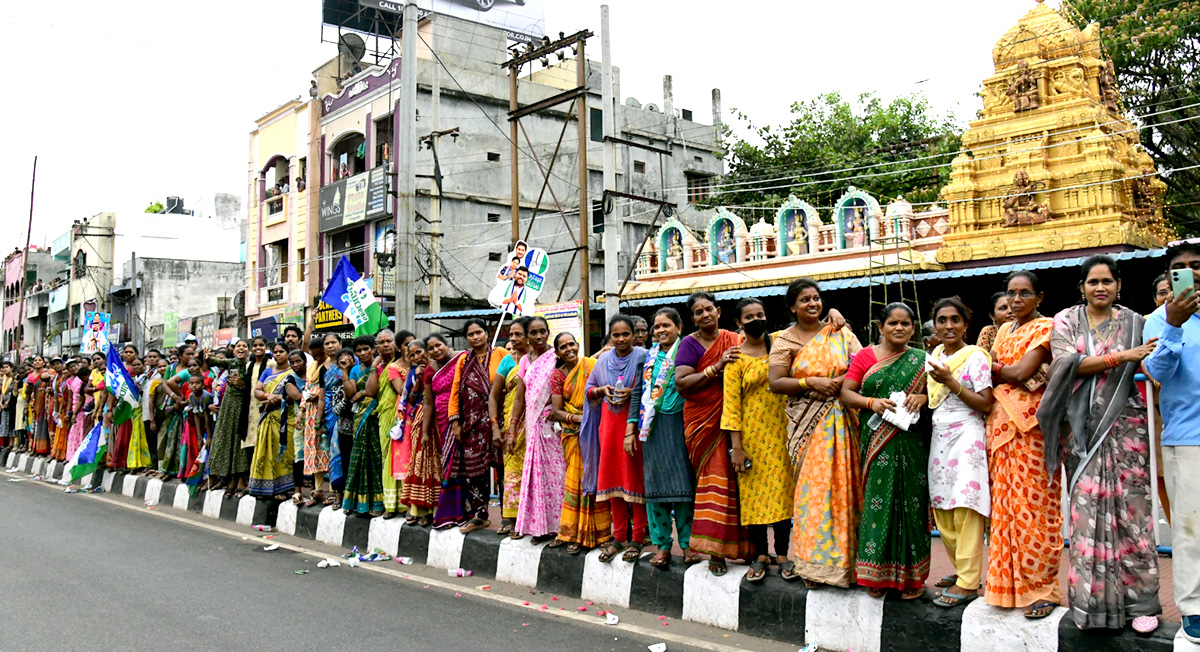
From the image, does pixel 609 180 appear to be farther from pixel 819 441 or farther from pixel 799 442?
pixel 819 441

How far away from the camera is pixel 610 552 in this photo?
19.3 ft

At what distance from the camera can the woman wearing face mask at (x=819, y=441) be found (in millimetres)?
4695

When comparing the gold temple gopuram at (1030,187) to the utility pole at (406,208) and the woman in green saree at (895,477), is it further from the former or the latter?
the woman in green saree at (895,477)

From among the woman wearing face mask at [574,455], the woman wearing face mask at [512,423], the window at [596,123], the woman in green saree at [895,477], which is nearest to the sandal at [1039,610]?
the woman in green saree at [895,477]

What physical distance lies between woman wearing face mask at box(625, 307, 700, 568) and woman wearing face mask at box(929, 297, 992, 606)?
1.56 metres

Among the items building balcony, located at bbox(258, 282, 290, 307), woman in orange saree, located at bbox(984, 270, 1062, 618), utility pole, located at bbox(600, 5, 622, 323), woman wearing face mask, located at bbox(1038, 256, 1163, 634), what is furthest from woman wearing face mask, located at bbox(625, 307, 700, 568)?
building balcony, located at bbox(258, 282, 290, 307)

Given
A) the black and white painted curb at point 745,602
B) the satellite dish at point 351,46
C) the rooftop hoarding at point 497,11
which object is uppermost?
the rooftop hoarding at point 497,11

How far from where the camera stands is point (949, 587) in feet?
14.5

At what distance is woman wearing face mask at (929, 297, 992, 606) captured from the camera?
4289mm

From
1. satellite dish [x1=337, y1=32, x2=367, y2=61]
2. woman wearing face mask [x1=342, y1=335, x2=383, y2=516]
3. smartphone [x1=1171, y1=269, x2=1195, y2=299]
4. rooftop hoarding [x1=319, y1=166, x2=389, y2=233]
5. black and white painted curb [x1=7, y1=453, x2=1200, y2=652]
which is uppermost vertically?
satellite dish [x1=337, y1=32, x2=367, y2=61]

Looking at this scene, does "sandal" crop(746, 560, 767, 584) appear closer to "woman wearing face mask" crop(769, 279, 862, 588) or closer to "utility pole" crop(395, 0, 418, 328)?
"woman wearing face mask" crop(769, 279, 862, 588)

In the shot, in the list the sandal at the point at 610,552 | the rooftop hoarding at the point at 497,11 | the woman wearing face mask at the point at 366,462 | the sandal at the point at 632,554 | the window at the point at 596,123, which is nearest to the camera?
the sandal at the point at 632,554

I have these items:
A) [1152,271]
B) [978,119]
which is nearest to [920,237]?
[978,119]

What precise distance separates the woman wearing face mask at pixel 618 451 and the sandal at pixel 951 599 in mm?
1951
